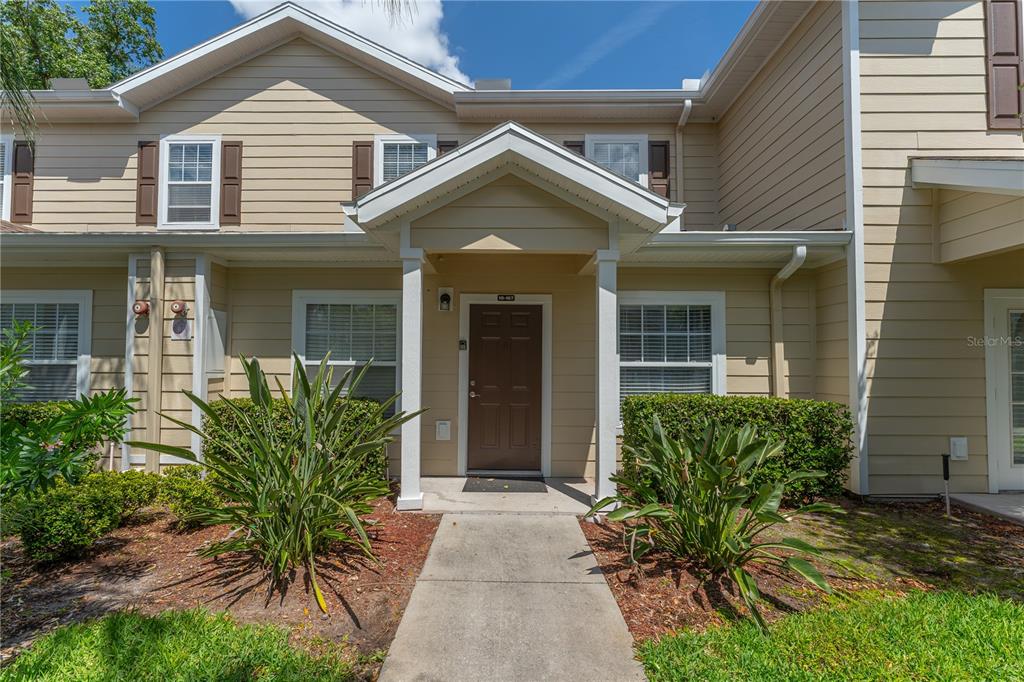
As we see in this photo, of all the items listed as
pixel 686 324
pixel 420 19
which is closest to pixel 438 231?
pixel 420 19

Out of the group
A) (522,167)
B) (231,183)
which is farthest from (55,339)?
(522,167)

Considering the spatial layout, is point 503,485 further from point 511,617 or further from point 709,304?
point 709,304

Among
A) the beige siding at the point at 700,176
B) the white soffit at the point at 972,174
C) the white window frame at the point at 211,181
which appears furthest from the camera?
the beige siding at the point at 700,176

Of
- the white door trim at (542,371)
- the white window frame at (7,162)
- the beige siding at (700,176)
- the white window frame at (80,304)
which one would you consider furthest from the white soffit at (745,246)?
the white window frame at (7,162)

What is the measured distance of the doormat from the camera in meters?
5.18

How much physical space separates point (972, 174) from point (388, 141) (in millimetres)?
6776

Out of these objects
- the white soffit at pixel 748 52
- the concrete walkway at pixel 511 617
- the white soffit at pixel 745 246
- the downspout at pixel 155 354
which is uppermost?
the white soffit at pixel 748 52

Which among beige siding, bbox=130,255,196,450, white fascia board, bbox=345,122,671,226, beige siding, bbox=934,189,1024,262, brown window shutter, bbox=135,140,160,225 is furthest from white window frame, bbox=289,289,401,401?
beige siding, bbox=934,189,1024,262

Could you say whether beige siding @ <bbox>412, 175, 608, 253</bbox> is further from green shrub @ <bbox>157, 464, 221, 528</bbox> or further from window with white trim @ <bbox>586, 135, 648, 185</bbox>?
window with white trim @ <bbox>586, 135, 648, 185</bbox>

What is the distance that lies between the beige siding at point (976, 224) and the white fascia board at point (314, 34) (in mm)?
6057

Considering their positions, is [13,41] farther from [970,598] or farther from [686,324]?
[970,598]

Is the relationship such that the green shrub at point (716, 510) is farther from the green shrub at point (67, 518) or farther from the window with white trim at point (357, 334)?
the green shrub at point (67, 518)

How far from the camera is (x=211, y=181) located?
6.93 m

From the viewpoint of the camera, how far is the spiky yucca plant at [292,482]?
10.0ft
